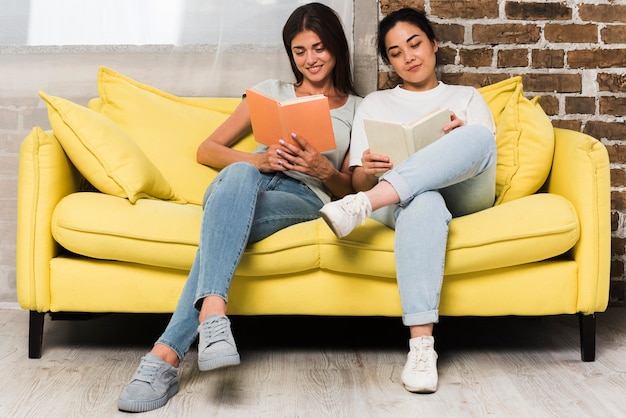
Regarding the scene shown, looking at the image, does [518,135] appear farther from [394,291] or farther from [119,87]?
[119,87]

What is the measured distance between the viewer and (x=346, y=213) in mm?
1685

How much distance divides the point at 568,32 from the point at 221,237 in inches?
66.7

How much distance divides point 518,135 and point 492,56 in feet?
1.96

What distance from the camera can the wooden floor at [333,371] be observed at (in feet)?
5.25

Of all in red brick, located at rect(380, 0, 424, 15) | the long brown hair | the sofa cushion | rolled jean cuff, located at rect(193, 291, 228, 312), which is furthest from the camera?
red brick, located at rect(380, 0, 424, 15)

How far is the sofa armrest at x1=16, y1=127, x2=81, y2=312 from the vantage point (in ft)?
6.32

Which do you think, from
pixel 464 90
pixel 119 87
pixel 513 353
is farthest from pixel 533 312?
pixel 119 87

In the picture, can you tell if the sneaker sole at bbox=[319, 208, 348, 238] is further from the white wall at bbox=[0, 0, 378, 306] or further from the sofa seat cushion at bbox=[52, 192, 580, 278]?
the white wall at bbox=[0, 0, 378, 306]

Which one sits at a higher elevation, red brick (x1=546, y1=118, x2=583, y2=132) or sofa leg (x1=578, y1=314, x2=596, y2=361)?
red brick (x1=546, y1=118, x2=583, y2=132)

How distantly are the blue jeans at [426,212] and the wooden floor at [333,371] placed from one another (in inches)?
8.6

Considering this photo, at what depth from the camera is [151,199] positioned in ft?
6.78

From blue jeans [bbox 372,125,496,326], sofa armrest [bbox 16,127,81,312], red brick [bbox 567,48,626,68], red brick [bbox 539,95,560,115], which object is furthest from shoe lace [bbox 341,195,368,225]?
red brick [bbox 567,48,626,68]

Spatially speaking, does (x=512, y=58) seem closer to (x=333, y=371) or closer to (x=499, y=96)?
(x=499, y=96)

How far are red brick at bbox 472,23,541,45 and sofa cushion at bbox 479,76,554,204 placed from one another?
45cm
